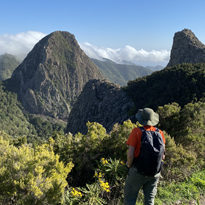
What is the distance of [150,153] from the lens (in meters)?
4.20

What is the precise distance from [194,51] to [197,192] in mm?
140624

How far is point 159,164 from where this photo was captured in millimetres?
4348

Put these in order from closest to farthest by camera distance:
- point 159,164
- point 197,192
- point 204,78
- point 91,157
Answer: point 159,164, point 197,192, point 91,157, point 204,78

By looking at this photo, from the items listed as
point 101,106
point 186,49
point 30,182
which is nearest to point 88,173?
point 30,182

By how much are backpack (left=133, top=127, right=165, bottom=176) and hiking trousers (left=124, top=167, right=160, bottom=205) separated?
0.73 ft

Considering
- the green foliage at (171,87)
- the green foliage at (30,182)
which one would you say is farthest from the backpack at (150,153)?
the green foliage at (171,87)

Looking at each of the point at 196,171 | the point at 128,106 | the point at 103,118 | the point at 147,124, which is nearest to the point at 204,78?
the point at 128,106

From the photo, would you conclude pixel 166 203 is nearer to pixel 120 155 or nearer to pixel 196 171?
pixel 120 155

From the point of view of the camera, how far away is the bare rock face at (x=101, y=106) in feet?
273

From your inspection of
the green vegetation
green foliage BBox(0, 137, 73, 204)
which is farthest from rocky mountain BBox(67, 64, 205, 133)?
green foliage BBox(0, 137, 73, 204)

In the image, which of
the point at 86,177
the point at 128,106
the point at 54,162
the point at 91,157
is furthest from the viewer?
the point at 128,106

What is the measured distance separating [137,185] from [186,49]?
146m

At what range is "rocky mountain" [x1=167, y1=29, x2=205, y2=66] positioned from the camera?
125 metres

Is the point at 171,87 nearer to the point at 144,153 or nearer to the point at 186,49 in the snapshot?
the point at 186,49
